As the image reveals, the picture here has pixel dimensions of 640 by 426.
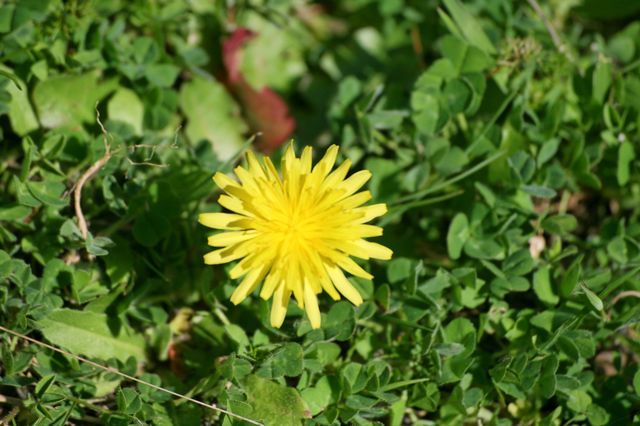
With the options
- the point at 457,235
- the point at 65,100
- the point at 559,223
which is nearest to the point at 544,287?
the point at 559,223

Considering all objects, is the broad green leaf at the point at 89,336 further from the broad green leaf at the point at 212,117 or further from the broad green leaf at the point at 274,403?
the broad green leaf at the point at 212,117

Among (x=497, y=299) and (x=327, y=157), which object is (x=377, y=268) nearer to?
(x=497, y=299)

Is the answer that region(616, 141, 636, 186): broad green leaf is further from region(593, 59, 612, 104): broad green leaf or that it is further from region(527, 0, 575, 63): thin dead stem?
region(527, 0, 575, 63): thin dead stem

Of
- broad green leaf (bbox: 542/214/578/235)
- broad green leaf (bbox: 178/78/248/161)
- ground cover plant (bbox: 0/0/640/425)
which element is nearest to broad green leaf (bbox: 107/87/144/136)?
ground cover plant (bbox: 0/0/640/425)

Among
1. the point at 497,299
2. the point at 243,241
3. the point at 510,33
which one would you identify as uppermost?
the point at 243,241

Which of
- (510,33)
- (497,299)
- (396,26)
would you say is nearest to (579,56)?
(510,33)

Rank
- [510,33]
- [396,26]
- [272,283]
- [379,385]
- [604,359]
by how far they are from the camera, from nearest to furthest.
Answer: [272,283] → [379,385] → [604,359] → [510,33] → [396,26]
